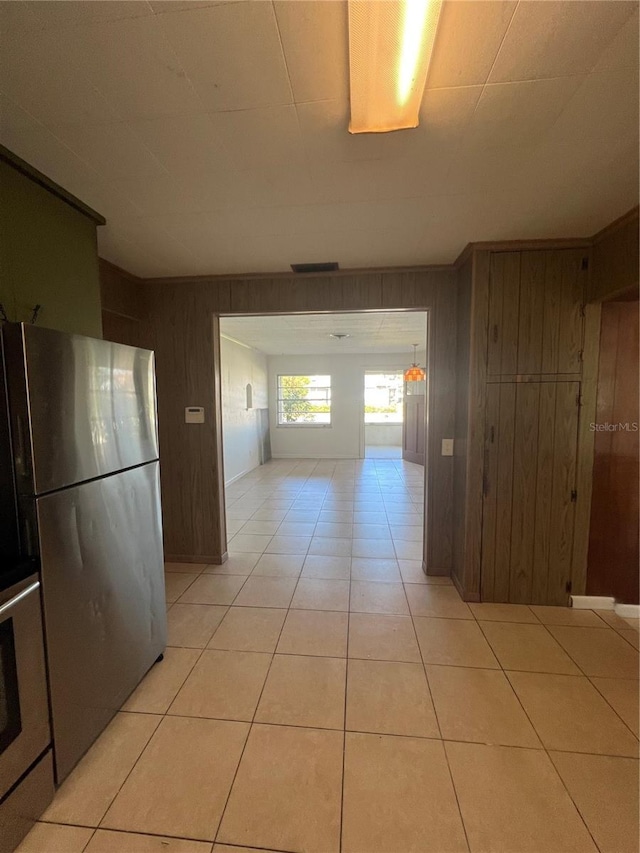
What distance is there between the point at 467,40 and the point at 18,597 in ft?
7.21

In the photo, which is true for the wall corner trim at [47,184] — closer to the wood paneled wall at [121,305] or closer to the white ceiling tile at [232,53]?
the wood paneled wall at [121,305]

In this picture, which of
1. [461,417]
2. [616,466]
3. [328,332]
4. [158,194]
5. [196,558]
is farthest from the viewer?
[328,332]

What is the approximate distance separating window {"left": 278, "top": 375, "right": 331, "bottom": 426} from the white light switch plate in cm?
542

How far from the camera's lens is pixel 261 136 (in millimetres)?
1381

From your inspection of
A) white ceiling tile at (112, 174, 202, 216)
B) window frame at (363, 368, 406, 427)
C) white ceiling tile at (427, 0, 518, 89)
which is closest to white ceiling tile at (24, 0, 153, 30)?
white ceiling tile at (112, 174, 202, 216)

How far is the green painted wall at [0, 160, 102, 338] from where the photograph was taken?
4.91 ft

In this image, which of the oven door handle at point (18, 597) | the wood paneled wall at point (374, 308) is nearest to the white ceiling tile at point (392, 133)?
the wood paneled wall at point (374, 308)

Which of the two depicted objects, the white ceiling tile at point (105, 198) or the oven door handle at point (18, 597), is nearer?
the oven door handle at point (18, 597)

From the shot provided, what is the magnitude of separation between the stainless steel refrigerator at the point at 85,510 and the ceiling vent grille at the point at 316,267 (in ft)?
4.84

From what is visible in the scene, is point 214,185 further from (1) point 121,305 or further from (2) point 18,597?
(2) point 18,597

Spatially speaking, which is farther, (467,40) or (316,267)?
(316,267)

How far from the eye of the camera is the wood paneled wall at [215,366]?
2.84m

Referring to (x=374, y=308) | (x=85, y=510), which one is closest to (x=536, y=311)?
(x=374, y=308)

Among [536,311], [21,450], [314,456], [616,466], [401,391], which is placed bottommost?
[314,456]
